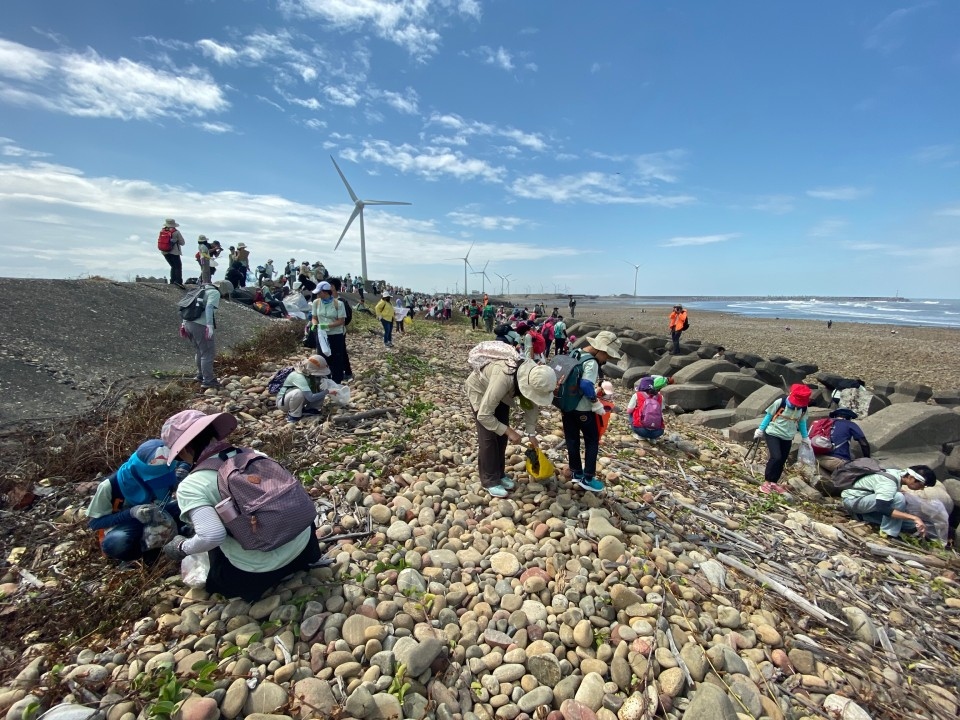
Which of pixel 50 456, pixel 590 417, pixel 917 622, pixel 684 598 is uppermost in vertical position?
pixel 590 417

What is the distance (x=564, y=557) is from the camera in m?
3.93

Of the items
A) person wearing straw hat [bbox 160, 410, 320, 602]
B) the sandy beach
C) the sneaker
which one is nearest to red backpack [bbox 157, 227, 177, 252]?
person wearing straw hat [bbox 160, 410, 320, 602]

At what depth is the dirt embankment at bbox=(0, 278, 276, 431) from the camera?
6.70 m

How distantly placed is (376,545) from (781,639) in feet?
10.7

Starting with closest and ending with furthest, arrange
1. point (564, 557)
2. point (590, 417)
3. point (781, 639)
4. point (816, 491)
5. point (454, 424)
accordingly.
A: 1. point (781, 639)
2. point (564, 557)
3. point (590, 417)
4. point (816, 491)
5. point (454, 424)

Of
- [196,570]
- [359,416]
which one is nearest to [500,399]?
[196,570]

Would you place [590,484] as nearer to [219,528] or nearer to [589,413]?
[589,413]

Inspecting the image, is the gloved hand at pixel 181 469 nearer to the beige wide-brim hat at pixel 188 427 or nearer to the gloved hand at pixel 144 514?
the gloved hand at pixel 144 514

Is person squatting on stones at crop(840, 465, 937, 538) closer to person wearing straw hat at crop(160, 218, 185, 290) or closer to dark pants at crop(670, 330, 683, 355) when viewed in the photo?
dark pants at crop(670, 330, 683, 355)

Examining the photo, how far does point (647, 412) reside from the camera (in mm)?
7109

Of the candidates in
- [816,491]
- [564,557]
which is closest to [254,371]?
[564,557]

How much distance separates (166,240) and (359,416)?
10025 millimetres

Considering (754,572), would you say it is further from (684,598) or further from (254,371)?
(254,371)

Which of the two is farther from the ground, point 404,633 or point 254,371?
point 254,371
